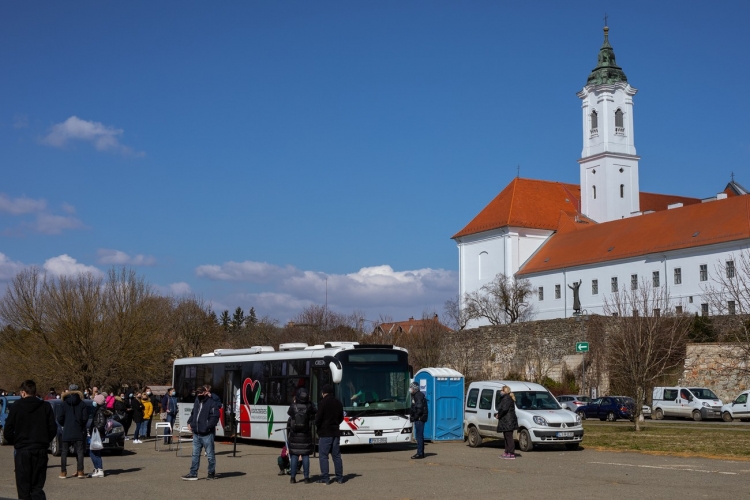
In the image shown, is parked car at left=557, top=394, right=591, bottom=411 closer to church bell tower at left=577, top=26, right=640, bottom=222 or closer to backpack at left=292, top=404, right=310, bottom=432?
backpack at left=292, top=404, right=310, bottom=432

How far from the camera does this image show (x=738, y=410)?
1660 inches

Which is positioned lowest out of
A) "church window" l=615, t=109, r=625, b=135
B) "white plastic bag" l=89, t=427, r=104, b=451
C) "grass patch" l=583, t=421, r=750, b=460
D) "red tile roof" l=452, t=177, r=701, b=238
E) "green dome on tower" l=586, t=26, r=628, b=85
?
"grass patch" l=583, t=421, r=750, b=460

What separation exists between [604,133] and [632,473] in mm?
86565

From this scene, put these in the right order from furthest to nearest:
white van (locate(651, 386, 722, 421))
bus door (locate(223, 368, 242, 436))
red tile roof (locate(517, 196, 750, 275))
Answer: red tile roof (locate(517, 196, 750, 275)), white van (locate(651, 386, 722, 421)), bus door (locate(223, 368, 242, 436))

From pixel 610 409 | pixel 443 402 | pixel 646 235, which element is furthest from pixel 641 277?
pixel 443 402

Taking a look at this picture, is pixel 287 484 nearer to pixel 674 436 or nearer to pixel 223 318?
pixel 674 436

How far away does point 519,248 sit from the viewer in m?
96.6

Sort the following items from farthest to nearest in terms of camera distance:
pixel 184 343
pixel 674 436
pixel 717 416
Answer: pixel 184 343 < pixel 717 416 < pixel 674 436

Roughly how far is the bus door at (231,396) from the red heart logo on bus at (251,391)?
427 millimetres

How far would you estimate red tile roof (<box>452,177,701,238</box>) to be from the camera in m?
97.6

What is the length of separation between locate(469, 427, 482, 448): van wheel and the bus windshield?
2.32 metres

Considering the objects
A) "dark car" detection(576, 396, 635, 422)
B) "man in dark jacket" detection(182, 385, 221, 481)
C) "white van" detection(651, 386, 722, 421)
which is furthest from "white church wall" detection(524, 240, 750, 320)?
"man in dark jacket" detection(182, 385, 221, 481)

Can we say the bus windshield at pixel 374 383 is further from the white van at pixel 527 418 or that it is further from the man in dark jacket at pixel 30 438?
the man in dark jacket at pixel 30 438

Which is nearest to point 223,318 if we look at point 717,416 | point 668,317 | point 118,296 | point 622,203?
point 622,203
